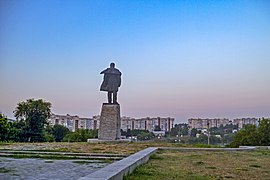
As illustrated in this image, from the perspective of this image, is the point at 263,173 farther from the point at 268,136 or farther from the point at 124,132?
the point at 124,132

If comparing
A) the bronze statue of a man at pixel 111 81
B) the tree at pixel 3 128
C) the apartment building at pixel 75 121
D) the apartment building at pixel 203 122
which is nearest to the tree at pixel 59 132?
the apartment building at pixel 75 121

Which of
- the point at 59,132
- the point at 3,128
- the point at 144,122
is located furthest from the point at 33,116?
the point at 144,122

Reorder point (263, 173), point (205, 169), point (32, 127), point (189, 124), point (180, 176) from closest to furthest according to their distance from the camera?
point (180, 176), point (263, 173), point (205, 169), point (32, 127), point (189, 124)

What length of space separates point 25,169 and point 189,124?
37.7 meters

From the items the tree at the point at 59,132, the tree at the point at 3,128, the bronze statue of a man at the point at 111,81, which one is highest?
the bronze statue of a man at the point at 111,81

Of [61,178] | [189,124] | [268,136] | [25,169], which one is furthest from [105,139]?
[189,124]

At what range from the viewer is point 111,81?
17.6 meters

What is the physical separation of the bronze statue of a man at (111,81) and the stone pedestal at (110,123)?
56 cm

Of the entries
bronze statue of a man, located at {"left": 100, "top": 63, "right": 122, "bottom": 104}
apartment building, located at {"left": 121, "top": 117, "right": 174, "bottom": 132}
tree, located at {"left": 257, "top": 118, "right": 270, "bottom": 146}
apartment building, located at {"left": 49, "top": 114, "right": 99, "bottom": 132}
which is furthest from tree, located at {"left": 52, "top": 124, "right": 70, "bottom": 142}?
tree, located at {"left": 257, "top": 118, "right": 270, "bottom": 146}

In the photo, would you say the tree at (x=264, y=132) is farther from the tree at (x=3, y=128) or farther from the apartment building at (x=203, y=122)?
the apartment building at (x=203, y=122)

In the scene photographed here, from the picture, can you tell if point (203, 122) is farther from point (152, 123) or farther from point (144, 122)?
point (144, 122)

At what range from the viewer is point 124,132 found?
31188mm

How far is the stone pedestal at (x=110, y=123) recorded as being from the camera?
16.9 meters

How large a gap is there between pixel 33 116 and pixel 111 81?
9424 millimetres
